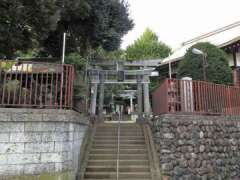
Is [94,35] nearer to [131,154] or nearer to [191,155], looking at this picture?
[131,154]

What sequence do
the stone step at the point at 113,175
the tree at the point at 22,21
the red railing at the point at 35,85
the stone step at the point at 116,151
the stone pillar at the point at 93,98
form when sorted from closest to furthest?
the red railing at the point at 35,85, the stone step at the point at 113,175, the tree at the point at 22,21, the stone step at the point at 116,151, the stone pillar at the point at 93,98

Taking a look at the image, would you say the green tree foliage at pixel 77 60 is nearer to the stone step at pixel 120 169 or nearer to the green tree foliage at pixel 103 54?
the green tree foliage at pixel 103 54

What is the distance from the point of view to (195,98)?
8.52 m

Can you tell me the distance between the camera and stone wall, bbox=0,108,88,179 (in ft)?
18.3

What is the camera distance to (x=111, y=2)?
36.6 feet

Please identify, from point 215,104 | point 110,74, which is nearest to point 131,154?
point 215,104

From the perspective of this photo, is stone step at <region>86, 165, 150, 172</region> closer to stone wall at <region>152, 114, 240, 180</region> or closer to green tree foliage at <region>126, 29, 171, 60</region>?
stone wall at <region>152, 114, 240, 180</region>

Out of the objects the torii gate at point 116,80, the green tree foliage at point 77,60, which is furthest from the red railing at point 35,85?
the torii gate at point 116,80

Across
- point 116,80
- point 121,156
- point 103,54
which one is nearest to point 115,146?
point 121,156

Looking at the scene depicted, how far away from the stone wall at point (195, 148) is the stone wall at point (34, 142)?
2.82 m

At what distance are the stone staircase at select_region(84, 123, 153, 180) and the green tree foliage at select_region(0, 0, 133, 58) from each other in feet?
12.2

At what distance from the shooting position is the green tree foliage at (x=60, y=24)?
766cm

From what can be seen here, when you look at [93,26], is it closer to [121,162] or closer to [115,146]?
[115,146]

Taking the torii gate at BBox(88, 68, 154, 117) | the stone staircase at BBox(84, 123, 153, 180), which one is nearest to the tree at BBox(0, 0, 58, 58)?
the stone staircase at BBox(84, 123, 153, 180)
